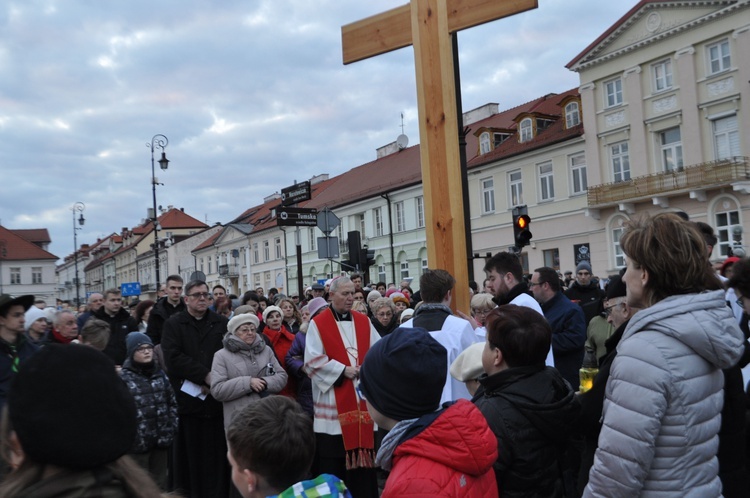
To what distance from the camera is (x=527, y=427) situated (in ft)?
10.3

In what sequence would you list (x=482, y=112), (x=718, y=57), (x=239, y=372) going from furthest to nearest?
(x=482, y=112) → (x=718, y=57) → (x=239, y=372)

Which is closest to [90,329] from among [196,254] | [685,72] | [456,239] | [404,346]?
[456,239]

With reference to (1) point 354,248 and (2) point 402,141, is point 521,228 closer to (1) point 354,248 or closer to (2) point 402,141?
(1) point 354,248

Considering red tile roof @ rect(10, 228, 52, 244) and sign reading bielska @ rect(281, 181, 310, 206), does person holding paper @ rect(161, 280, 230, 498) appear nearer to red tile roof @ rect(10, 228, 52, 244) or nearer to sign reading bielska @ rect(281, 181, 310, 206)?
sign reading bielska @ rect(281, 181, 310, 206)

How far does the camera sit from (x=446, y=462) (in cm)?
249

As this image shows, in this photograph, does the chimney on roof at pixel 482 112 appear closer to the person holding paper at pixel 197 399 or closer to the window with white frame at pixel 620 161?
the window with white frame at pixel 620 161

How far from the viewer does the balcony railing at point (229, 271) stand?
224ft

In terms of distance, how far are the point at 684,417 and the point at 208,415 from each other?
5.22 metres

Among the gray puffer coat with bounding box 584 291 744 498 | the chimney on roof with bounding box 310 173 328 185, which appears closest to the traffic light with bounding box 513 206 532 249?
the gray puffer coat with bounding box 584 291 744 498

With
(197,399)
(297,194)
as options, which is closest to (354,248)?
(297,194)

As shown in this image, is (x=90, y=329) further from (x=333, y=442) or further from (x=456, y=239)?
(x=456, y=239)

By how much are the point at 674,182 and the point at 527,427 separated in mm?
28840

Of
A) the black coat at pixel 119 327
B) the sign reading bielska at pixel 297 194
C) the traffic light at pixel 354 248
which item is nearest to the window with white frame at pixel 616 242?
the traffic light at pixel 354 248

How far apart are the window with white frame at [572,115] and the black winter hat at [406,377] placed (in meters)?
34.0
